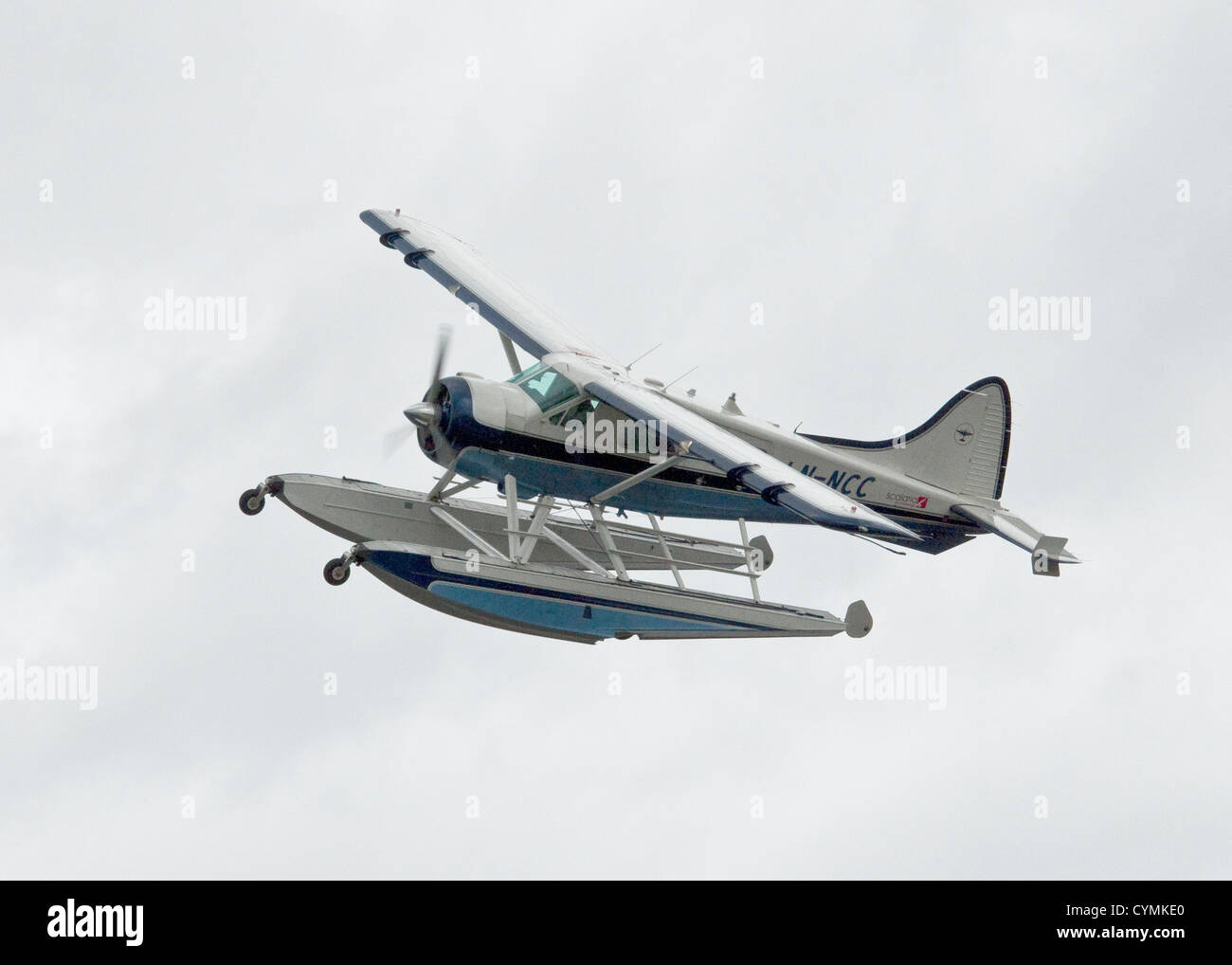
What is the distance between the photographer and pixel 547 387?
24.5 meters

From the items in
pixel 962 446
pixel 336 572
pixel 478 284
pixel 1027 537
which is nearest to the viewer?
pixel 336 572

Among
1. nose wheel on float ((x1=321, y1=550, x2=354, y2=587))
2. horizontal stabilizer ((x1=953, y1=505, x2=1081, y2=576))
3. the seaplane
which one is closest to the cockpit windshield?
the seaplane

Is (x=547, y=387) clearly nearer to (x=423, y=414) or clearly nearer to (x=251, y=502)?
(x=423, y=414)

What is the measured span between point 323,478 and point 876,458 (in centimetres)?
722

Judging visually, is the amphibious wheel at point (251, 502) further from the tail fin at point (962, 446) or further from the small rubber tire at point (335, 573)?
the tail fin at point (962, 446)

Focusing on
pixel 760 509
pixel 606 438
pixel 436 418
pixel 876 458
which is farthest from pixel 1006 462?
pixel 436 418

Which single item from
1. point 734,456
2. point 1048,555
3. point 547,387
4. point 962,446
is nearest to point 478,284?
point 547,387

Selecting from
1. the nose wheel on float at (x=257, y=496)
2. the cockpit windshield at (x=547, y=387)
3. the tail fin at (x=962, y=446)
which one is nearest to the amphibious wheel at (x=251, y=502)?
the nose wheel on float at (x=257, y=496)

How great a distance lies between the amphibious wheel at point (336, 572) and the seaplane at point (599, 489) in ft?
0.07

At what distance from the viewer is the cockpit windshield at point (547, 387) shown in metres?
24.4

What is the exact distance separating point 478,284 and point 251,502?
440 centimetres

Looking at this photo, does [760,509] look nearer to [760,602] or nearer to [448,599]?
[760,602]

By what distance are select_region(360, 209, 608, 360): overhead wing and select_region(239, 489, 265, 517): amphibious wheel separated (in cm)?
373

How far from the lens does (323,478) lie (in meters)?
24.8
